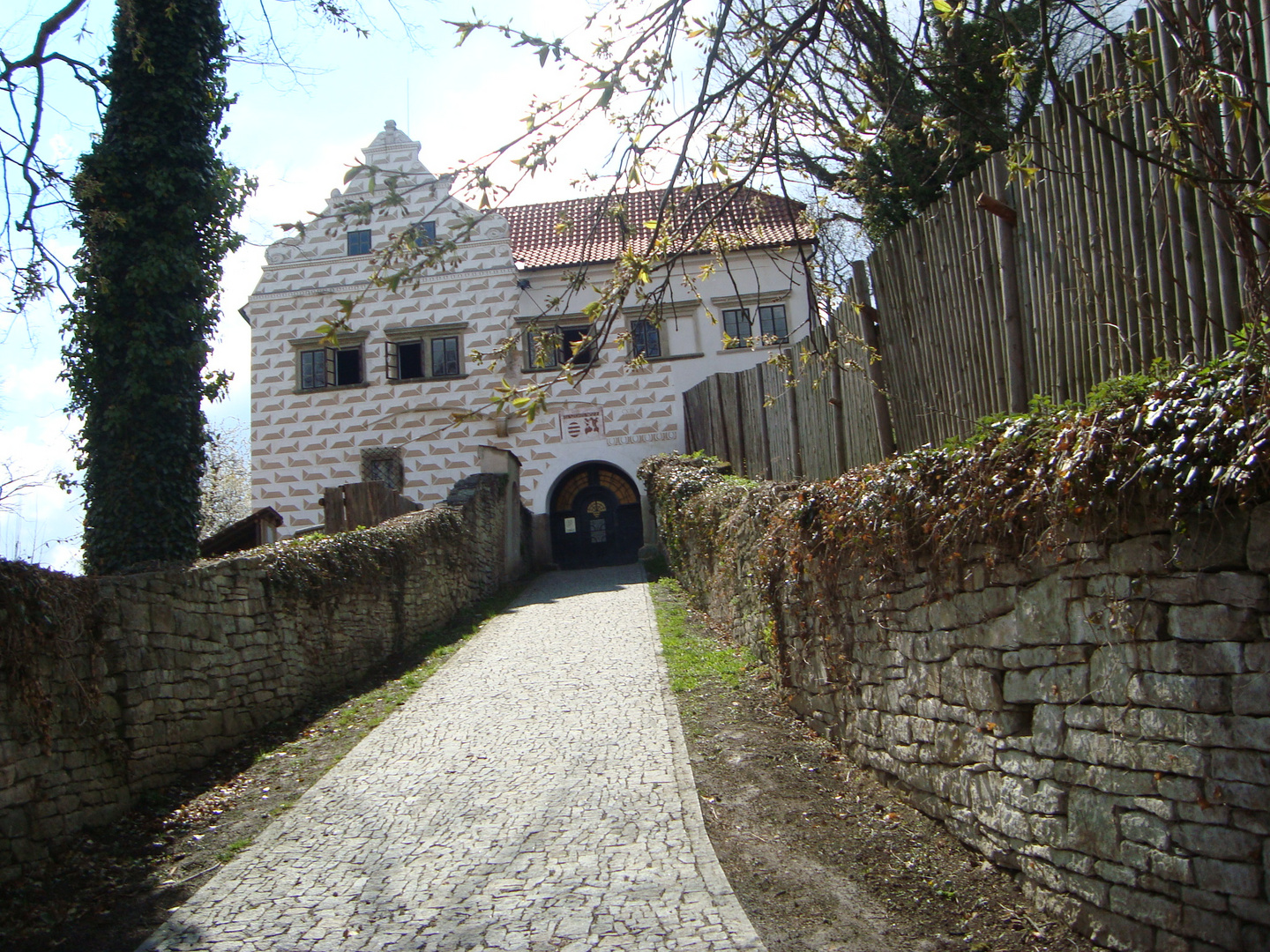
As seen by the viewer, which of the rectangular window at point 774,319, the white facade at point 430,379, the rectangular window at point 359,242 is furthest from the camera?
the rectangular window at point 359,242

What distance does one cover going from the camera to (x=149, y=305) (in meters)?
10.9

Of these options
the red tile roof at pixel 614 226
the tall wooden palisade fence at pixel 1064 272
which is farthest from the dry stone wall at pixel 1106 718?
the red tile roof at pixel 614 226

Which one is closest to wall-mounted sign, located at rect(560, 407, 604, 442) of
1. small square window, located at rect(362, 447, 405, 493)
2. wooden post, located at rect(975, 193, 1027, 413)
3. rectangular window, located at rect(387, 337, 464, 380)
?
rectangular window, located at rect(387, 337, 464, 380)

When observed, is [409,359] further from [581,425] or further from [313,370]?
[581,425]

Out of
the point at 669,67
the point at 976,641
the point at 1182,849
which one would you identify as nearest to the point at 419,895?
the point at 976,641

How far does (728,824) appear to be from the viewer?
20.3 ft

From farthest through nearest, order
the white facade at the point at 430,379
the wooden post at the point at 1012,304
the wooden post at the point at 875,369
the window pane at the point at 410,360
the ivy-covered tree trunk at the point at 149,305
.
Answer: the window pane at the point at 410,360 → the white facade at the point at 430,379 → the ivy-covered tree trunk at the point at 149,305 → the wooden post at the point at 875,369 → the wooden post at the point at 1012,304

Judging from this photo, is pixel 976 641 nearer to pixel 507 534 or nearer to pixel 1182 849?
pixel 1182 849

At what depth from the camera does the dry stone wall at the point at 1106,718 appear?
3.57 metres

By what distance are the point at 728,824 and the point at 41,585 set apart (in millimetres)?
4658

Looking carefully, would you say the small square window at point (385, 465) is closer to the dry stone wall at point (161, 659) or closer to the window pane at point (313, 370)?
the window pane at point (313, 370)

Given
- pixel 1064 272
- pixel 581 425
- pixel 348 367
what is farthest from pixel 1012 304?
pixel 348 367

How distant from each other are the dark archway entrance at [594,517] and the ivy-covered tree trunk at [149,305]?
557 inches

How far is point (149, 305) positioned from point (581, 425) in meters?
14.6
